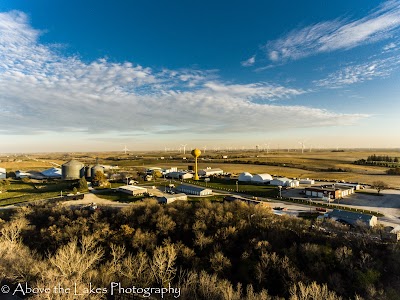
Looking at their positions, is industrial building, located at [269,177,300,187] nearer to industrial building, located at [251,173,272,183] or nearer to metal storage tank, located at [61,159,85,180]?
industrial building, located at [251,173,272,183]

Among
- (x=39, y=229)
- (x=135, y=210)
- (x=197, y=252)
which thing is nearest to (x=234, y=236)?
(x=197, y=252)

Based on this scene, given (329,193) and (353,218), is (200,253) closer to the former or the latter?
(353,218)

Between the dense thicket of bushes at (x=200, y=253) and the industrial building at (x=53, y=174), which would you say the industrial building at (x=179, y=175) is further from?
the dense thicket of bushes at (x=200, y=253)

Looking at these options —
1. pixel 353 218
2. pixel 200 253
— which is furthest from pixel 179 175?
pixel 353 218

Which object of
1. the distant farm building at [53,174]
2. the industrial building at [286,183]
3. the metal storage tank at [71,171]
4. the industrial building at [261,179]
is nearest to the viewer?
the industrial building at [286,183]

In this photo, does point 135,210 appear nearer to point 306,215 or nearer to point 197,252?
point 197,252

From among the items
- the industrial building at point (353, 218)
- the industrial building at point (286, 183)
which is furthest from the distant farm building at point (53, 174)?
the industrial building at point (353, 218)
